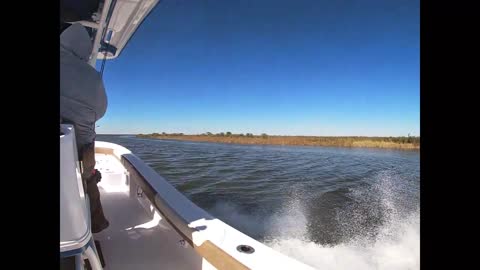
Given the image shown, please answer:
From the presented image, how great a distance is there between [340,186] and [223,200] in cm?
401

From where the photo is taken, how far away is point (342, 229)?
184 inches

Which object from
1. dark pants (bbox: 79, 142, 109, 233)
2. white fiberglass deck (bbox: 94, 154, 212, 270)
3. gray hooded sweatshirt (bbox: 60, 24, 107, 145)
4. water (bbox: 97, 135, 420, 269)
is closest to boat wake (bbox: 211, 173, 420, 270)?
water (bbox: 97, 135, 420, 269)

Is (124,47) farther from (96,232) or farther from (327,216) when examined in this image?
(327,216)

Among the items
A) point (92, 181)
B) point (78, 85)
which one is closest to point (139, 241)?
point (92, 181)

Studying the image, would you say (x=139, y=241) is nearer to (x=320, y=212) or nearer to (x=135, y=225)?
(x=135, y=225)

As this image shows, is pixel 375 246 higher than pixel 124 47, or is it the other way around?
pixel 124 47

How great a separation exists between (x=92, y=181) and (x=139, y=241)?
0.57m

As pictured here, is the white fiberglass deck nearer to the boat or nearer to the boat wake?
the boat

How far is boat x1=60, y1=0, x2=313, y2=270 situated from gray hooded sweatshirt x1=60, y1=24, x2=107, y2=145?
0.13m

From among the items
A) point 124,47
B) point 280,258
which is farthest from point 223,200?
point 280,258

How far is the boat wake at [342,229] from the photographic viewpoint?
343 cm

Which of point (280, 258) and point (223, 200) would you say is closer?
point (280, 258)

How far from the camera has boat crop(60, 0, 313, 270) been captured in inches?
34.2
